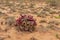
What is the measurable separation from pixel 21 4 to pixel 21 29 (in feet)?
12.4

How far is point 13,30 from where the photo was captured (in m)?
7.41

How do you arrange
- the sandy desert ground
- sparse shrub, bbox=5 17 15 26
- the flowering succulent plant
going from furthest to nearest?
sparse shrub, bbox=5 17 15 26
the flowering succulent plant
the sandy desert ground

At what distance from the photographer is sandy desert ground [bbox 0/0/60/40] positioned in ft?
23.0

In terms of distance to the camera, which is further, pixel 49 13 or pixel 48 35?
pixel 49 13

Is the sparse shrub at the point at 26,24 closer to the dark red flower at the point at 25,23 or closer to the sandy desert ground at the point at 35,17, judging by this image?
the dark red flower at the point at 25,23

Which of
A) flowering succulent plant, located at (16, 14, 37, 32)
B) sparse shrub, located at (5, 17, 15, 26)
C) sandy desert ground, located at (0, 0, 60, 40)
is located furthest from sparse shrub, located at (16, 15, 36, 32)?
sparse shrub, located at (5, 17, 15, 26)

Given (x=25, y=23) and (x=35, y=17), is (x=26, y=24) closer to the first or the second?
(x=25, y=23)

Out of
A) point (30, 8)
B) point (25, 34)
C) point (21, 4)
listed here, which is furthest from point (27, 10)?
point (25, 34)

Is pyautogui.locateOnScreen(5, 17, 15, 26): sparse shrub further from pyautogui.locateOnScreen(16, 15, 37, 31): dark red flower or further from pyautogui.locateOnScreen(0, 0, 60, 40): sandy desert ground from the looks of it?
pyautogui.locateOnScreen(16, 15, 37, 31): dark red flower

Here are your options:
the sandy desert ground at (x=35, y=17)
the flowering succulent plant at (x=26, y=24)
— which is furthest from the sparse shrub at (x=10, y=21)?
the flowering succulent plant at (x=26, y=24)

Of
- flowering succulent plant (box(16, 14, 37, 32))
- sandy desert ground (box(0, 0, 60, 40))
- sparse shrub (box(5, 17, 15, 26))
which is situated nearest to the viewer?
sandy desert ground (box(0, 0, 60, 40))

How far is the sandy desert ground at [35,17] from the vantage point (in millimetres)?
6996

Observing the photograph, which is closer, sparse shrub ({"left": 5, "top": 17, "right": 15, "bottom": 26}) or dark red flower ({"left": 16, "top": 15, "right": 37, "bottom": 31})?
dark red flower ({"left": 16, "top": 15, "right": 37, "bottom": 31})

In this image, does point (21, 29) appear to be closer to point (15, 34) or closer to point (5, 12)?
point (15, 34)
